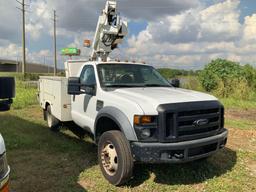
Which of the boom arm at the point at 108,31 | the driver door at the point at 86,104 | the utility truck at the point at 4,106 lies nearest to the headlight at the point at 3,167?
the utility truck at the point at 4,106

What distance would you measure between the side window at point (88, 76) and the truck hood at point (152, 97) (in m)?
0.86

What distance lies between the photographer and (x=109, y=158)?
15.6 feet

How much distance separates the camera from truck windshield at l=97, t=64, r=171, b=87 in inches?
221

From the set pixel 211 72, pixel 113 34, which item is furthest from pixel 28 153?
pixel 211 72

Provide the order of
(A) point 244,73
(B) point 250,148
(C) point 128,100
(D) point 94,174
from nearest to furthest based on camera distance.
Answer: (C) point 128,100 → (D) point 94,174 → (B) point 250,148 → (A) point 244,73

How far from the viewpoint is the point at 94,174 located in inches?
203

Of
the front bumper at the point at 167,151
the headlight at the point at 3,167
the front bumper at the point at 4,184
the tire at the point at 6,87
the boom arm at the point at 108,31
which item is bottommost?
the front bumper at the point at 167,151

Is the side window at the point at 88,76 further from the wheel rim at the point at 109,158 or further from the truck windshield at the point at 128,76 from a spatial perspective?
the wheel rim at the point at 109,158

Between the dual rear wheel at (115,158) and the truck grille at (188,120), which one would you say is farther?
the dual rear wheel at (115,158)

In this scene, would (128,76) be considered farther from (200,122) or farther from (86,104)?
(200,122)

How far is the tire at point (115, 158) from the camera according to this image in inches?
172

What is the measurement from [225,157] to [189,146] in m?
2.35

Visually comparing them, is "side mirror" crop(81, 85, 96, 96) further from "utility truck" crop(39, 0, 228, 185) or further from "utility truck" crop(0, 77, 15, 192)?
"utility truck" crop(0, 77, 15, 192)

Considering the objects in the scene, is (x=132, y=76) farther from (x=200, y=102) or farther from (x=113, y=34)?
(x=113, y=34)
